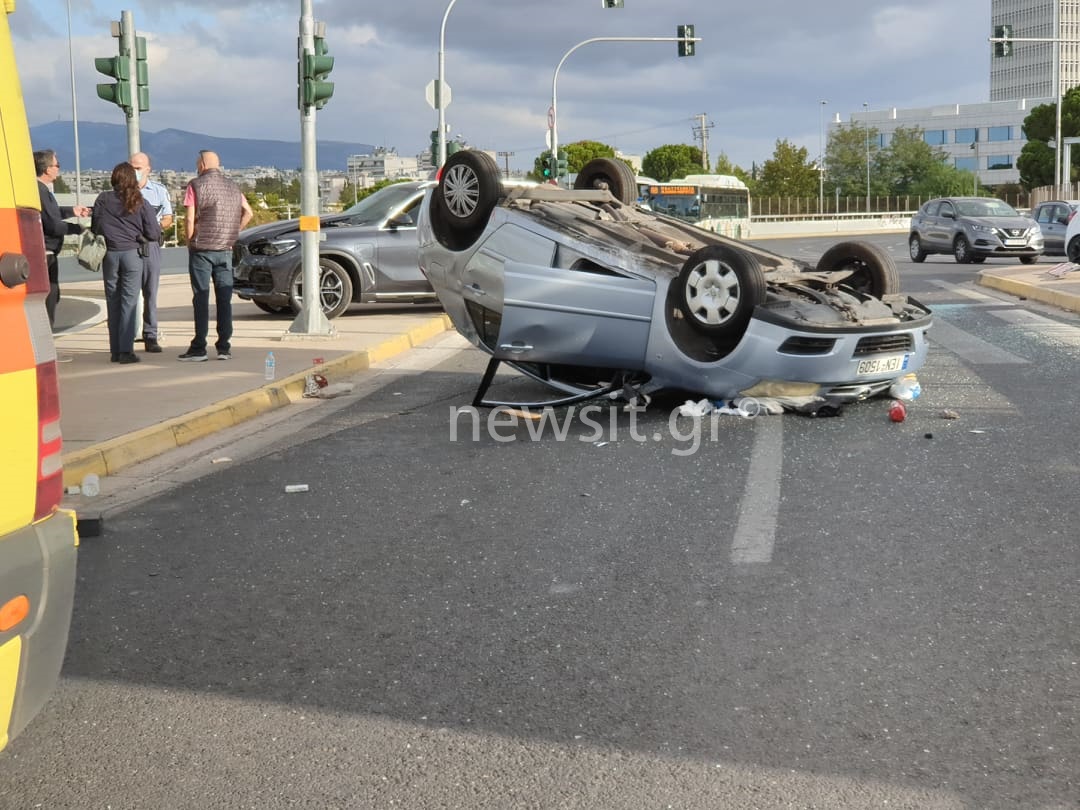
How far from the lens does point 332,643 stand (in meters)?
4.46

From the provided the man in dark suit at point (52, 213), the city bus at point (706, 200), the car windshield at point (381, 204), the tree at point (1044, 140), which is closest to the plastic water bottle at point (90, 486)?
the man in dark suit at point (52, 213)

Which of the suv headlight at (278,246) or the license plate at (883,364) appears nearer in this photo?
the license plate at (883,364)

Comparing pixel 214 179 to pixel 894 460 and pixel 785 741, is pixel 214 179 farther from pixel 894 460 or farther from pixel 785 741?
pixel 785 741

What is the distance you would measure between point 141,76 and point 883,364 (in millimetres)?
9537

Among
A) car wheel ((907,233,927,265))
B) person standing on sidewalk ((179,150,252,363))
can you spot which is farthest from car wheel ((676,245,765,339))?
car wheel ((907,233,927,265))

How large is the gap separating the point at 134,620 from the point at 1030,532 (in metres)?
3.80

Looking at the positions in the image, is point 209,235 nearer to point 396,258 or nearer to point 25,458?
point 396,258

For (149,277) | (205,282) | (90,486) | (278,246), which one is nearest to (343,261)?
(278,246)

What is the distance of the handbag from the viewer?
11.5 metres

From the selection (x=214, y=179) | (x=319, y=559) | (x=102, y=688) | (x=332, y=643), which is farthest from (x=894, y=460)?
(x=214, y=179)

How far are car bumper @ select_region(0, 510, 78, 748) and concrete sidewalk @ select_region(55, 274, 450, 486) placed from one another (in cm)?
447

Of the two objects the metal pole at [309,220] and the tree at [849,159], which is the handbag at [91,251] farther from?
the tree at [849,159]

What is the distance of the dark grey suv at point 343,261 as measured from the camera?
54.0 ft

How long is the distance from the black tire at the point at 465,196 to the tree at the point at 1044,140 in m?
93.9
